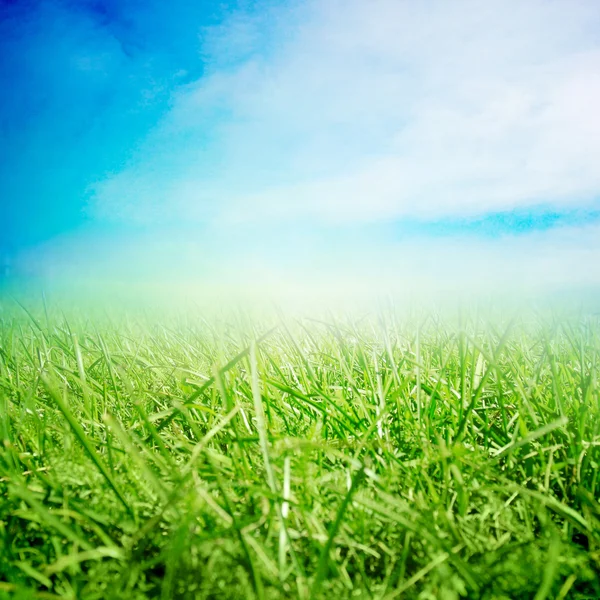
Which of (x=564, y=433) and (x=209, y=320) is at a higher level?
(x=209, y=320)

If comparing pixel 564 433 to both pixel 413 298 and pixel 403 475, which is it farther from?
pixel 413 298

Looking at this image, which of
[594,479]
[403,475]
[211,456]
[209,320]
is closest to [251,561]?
[211,456]

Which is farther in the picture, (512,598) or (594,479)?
(594,479)

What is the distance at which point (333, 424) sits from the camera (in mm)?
782

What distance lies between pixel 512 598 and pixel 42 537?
57 cm

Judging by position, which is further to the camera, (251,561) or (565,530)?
(565,530)

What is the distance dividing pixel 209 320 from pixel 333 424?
125 cm

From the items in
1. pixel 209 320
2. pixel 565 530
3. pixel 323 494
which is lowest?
pixel 565 530

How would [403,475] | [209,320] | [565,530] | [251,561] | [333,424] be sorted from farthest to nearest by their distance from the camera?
[209,320], [333,424], [403,475], [565,530], [251,561]

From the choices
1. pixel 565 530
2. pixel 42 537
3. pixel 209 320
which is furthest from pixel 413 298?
pixel 42 537

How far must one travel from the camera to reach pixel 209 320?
6.38 ft

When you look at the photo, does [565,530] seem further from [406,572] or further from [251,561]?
[251,561]

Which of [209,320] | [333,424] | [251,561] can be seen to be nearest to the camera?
[251,561]

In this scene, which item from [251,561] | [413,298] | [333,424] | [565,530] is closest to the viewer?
[251,561]
